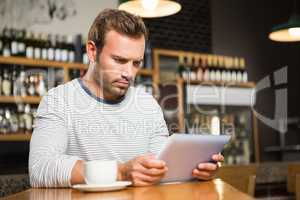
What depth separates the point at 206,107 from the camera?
4.96 metres

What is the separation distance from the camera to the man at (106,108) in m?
1.45

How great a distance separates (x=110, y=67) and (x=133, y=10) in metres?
1.22

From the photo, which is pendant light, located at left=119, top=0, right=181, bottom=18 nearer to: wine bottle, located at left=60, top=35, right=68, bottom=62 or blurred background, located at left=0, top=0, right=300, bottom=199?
blurred background, located at left=0, top=0, right=300, bottom=199

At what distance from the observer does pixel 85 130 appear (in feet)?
5.17

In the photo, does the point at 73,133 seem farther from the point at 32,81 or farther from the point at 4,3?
the point at 4,3

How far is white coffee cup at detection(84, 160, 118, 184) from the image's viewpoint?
46.0 inches

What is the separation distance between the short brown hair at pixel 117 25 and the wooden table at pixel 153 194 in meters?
0.59

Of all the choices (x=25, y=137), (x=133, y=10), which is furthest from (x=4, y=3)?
(x=133, y=10)

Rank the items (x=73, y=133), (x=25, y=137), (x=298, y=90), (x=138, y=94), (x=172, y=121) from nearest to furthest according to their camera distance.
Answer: (x=73, y=133), (x=138, y=94), (x=25, y=137), (x=172, y=121), (x=298, y=90)

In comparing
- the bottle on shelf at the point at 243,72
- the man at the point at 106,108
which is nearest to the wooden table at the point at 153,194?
the man at the point at 106,108

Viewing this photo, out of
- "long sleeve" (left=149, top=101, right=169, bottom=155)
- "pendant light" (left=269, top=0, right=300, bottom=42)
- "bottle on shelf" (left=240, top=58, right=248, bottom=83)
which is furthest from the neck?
"bottle on shelf" (left=240, top=58, right=248, bottom=83)

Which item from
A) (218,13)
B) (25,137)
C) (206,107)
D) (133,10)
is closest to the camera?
(133,10)

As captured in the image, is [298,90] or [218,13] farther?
[298,90]

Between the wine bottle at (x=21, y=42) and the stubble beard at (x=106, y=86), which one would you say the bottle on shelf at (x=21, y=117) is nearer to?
the wine bottle at (x=21, y=42)
